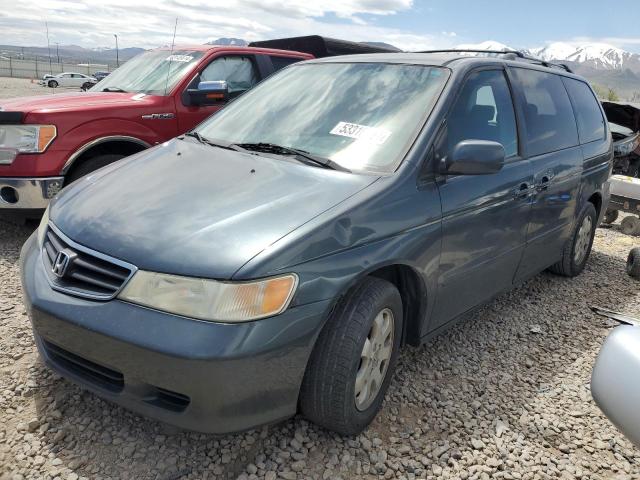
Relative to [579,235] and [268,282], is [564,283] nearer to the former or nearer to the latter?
[579,235]

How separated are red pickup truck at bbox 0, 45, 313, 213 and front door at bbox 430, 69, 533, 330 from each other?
2.61 metres

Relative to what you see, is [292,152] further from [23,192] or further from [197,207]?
[23,192]

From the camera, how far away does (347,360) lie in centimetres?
215

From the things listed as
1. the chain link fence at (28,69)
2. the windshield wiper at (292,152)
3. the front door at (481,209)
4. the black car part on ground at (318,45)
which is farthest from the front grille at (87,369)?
the chain link fence at (28,69)

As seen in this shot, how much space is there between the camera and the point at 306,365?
2086mm

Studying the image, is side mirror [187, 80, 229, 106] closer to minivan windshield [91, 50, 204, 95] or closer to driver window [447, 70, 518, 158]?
minivan windshield [91, 50, 204, 95]

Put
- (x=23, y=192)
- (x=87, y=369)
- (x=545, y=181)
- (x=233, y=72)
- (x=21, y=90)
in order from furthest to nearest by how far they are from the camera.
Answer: (x=21, y=90) < (x=233, y=72) < (x=23, y=192) < (x=545, y=181) < (x=87, y=369)

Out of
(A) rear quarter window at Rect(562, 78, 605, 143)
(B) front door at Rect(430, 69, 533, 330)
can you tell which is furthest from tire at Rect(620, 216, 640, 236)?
(B) front door at Rect(430, 69, 533, 330)

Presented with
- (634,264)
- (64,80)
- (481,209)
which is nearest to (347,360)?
(481,209)

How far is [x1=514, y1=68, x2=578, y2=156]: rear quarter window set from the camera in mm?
3564

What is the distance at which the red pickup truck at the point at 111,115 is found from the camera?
13.8 ft

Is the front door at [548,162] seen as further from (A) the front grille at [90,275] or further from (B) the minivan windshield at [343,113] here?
(A) the front grille at [90,275]

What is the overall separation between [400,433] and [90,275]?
1.53 m

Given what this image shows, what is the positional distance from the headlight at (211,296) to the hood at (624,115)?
36.3 feet
